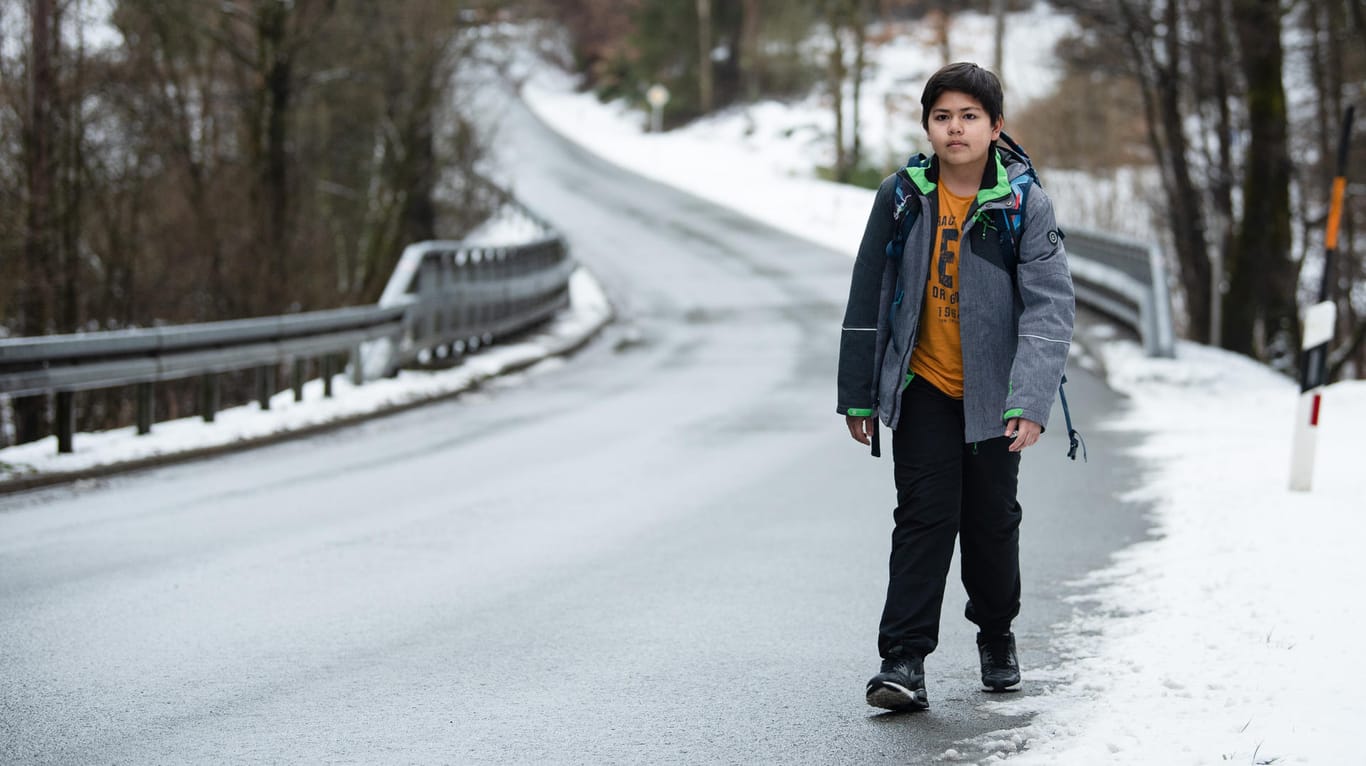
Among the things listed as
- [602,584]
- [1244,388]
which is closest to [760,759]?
[602,584]

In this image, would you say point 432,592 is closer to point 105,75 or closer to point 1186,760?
point 1186,760

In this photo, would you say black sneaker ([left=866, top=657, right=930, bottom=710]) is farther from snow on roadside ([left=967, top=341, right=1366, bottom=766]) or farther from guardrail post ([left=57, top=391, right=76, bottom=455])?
guardrail post ([left=57, top=391, right=76, bottom=455])

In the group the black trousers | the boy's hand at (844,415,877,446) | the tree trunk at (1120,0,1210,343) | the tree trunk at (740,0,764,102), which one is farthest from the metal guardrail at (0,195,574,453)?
the tree trunk at (740,0,764,102)

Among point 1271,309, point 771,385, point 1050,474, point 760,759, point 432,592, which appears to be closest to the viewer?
point 760,759

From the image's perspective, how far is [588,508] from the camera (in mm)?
9320

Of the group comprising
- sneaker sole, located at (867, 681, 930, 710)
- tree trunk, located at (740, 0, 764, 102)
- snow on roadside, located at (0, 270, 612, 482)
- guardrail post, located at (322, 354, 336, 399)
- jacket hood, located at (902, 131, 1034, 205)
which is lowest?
snow on roadside, located at (0, 270, 612, 482)

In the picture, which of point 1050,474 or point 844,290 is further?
point 844,290

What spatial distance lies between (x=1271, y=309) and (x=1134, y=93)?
22579 mm

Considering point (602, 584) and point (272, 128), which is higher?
point (272, 128)

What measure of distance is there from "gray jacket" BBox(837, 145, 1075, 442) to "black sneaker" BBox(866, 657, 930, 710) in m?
0.71

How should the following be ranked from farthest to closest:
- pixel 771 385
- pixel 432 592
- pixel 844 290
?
1. pixel 844 290
2. pixel 771 385
3. pixel 432 592

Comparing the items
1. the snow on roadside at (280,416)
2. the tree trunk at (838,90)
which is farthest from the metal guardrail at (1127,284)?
the tree trunk at (838,90)

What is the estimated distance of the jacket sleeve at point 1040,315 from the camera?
4.63m

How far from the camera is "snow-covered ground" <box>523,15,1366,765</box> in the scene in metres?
4.32
